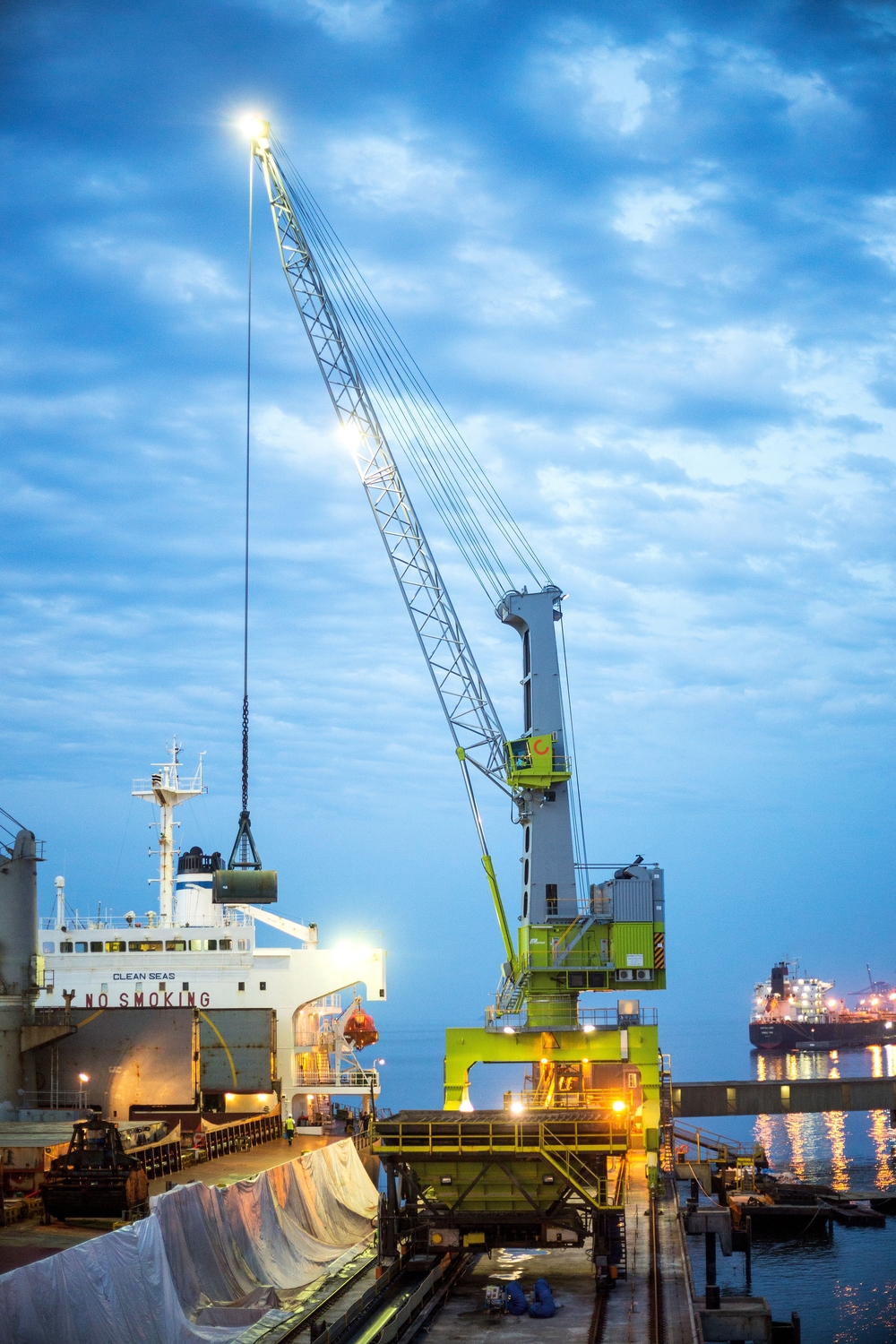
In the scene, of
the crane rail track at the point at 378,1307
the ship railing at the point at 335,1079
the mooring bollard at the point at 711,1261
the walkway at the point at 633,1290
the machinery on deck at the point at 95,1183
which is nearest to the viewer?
the crane rail track at the point at 378,1307

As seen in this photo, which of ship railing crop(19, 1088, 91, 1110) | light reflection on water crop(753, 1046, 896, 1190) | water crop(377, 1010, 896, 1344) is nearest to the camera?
water crop(377, 1010, 896, 1344)

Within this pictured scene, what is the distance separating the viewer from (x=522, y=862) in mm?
44969

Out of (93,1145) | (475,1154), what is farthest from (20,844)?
(475,1154)

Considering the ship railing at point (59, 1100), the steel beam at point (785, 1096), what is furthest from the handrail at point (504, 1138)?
the steel beam at point (785, 1096)

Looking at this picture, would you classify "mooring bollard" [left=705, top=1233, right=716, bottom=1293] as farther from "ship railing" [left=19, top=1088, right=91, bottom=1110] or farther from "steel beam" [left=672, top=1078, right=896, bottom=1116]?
"steel beam" [left=672, top=1078, right=896, bottom=1116]

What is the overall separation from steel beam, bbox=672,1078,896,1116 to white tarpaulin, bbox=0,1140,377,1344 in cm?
4433

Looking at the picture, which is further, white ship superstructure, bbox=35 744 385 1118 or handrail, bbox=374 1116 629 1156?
white ship superstructure, bbox=35 744 385 1118

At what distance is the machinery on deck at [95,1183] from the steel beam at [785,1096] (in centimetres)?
4694

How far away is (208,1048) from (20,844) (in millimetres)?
12323

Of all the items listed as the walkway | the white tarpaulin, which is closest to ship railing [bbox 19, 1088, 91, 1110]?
the white tarpaulin

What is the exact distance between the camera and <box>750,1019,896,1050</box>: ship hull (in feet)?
611

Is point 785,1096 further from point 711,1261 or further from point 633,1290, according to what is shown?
point 633,1290

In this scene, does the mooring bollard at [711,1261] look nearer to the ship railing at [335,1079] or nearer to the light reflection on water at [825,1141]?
the ship railing at [335,1079]

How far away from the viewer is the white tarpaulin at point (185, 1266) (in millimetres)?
19375
